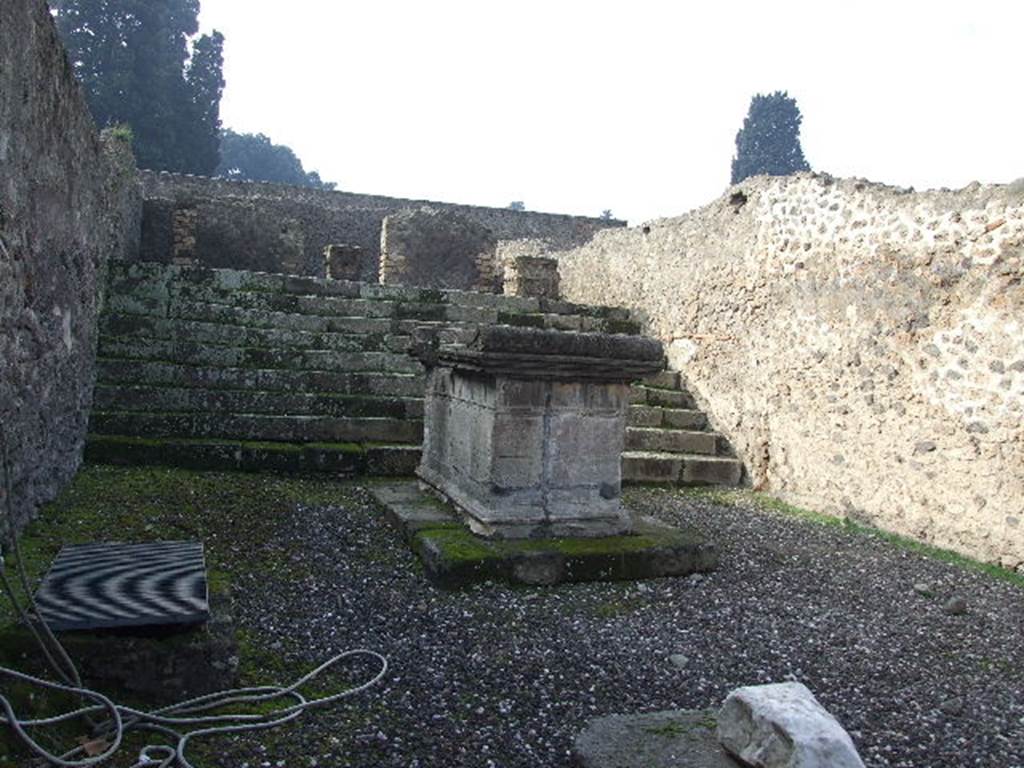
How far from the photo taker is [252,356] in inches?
302

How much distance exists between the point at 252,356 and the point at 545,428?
3943mm

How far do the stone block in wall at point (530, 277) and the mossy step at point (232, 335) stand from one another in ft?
8.85

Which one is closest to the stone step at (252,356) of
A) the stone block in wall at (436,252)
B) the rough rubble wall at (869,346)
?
the rough rubble wall at (869,346)

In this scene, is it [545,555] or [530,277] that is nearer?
[545,555]

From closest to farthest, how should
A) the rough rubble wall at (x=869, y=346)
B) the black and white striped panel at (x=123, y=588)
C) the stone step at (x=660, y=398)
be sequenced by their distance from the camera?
1. the black and white striped panel at (x=123, y=588)
2. the rough rubble wall at (x=869, y=346)
3. the stone step at (x=660, y=398)

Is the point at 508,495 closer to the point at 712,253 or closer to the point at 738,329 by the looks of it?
the point at 738,329

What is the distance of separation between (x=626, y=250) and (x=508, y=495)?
6.54 metres

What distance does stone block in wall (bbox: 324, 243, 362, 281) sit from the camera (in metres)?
10.2

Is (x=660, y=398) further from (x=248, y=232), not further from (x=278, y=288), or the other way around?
(x=248, y=232)

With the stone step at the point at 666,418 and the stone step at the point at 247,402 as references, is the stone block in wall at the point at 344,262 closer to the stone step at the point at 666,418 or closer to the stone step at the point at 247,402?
the stone step at the point at 247,402

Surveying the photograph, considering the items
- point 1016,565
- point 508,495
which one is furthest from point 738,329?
point 508,495

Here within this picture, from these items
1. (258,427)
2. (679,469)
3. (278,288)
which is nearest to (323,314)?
(278,288)

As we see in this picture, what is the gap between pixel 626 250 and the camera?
10.6 meters

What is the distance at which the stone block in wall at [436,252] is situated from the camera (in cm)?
1345
